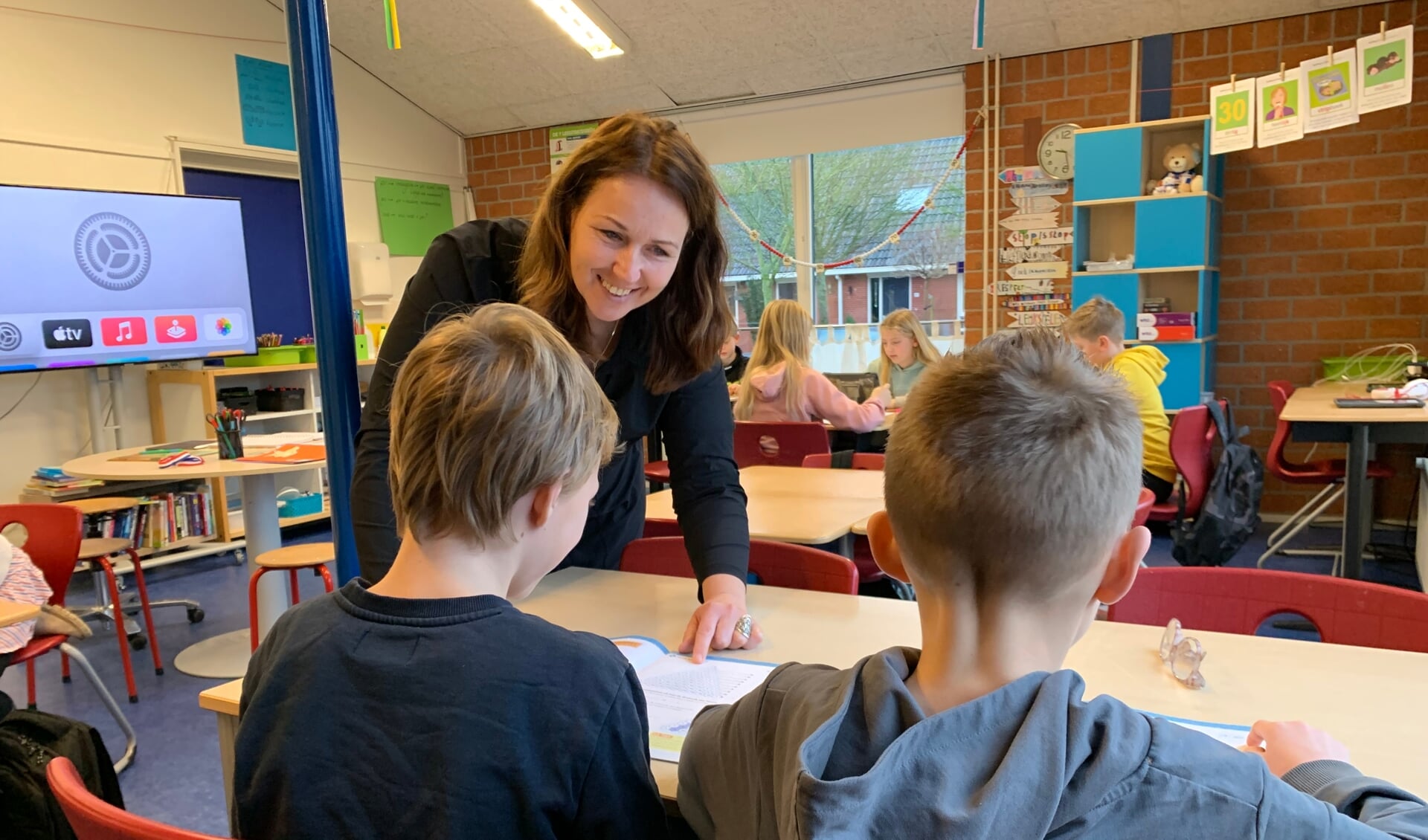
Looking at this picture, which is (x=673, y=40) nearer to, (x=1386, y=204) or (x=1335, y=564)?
(x=1386, y=204)

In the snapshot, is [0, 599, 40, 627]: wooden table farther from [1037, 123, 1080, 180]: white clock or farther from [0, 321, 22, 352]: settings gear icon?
[1037, 123, 1080, 180]: white clock

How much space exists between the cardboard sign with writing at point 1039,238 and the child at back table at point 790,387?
5.55 feet

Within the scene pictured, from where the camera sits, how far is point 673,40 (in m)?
5.21

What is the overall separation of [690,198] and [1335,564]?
11.2 feet

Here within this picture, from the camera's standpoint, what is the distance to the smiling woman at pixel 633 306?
1317mm

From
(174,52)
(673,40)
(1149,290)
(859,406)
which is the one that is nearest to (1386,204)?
(1149,290)

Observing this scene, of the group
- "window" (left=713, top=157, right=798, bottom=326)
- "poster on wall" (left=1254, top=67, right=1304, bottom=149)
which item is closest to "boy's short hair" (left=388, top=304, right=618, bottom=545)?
"poster on wall" (left=1254, top=67, right=1304, bottom=149)

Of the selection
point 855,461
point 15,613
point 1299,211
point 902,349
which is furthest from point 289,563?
point 1299,211

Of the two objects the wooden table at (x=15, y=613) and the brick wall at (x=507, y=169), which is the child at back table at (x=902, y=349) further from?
the wooden table at (x=15, y=613)

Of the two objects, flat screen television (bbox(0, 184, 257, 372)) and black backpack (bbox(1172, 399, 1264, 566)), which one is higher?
flat screen television (bbox(0, 184, 257, 372))

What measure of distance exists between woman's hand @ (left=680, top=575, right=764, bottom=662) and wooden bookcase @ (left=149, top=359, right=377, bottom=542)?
135 inches

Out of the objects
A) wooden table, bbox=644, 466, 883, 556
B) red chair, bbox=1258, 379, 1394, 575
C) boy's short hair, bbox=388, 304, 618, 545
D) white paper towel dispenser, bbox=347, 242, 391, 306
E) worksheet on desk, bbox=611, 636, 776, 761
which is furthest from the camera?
white paper towel dispenser, bbox=347, 242, 391, 306

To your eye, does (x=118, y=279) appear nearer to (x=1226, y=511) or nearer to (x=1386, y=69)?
(x=1226, y=511)

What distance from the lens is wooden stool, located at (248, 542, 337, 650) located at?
2957 mm
